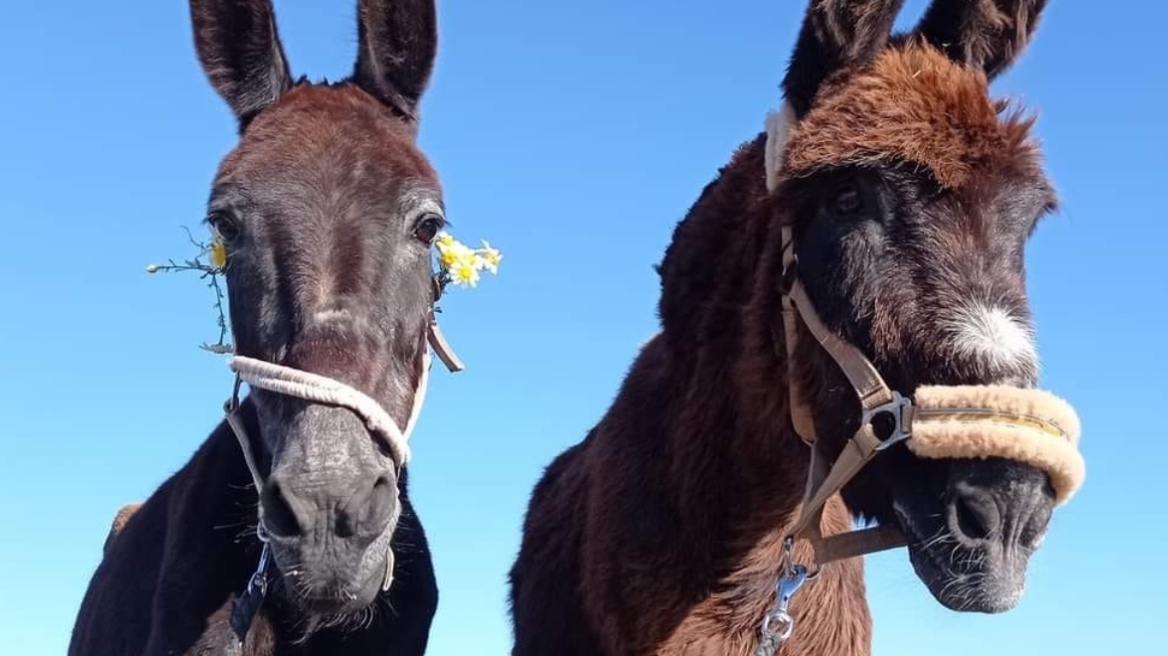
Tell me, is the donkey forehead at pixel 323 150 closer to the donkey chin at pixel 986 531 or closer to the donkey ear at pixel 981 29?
the donkey ear at pixel 981 29

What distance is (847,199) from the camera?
13.7ft

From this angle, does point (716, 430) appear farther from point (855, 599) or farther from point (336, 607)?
point (336, 607)

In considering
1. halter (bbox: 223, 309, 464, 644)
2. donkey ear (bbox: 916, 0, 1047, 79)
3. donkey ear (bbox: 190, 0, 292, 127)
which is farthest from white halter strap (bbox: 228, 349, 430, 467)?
donkey ear (bbox: 916, 0, 1047, 79)

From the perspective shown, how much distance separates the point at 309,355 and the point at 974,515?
2341 mm

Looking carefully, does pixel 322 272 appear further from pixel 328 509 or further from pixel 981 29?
pixel 981 29

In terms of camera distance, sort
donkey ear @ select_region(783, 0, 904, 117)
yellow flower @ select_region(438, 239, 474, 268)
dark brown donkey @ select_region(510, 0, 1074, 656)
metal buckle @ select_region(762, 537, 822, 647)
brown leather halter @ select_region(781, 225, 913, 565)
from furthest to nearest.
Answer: yellow flower @ select_region(438, 239, 474, 268) < metal buckle @ select_region(762, 537, 822, 647) < donkey ear @ select_region(783, 0, 904, 117) < brown leather halter @ select_region(781, 225, 913, 565) < dark brown donkey @ select_region(510, 0, 1074, 656)

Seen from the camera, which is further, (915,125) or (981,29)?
(981,29)

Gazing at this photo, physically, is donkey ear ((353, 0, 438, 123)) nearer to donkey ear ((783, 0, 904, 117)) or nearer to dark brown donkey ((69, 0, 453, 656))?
dark brown donkey ((69, 0, 453, 656))

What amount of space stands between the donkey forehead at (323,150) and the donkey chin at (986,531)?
2.51m

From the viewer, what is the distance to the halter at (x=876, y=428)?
11.6 ft

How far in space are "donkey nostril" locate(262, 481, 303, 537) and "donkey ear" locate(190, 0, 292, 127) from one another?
226 cm

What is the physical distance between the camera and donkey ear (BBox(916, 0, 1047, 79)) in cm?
462

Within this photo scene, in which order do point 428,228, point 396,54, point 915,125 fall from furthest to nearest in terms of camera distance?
point 396,54 < point 428,228 < point 915,125

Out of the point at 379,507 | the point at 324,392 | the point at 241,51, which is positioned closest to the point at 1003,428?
the point at 379,507
